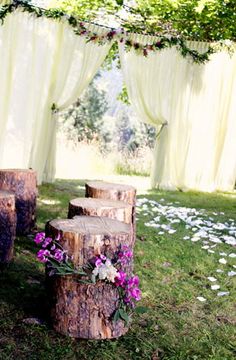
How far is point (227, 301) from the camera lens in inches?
116

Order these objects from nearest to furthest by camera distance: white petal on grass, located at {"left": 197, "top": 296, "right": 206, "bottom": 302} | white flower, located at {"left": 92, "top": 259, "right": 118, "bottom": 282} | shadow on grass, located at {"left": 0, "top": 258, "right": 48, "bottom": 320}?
white flower, located at {"left": 92, "top": 259, "right": 118, "bottom": 282} < shadow on grass, located at {"left": 0, "top": 258, "right": 48, "bottom": 320} < white petal on grass, located at {"left": 197, "top": 296, "right": 206, "bottom": 302}

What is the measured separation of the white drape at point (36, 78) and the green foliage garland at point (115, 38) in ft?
0.25

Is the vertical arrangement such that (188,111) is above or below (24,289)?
above

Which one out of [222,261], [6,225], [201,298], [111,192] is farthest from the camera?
[222,261]

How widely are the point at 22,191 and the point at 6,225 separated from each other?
84 cm

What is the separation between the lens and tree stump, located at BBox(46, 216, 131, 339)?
2.26m

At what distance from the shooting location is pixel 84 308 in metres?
2.26

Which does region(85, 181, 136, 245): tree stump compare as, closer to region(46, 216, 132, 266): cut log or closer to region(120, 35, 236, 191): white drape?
region(46, 216, 132, 266): cut log

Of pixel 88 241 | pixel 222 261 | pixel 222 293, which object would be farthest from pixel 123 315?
pixel 222 261

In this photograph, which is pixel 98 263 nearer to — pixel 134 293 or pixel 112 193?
pixel 134 293

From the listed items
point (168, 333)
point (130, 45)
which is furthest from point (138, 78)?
point (168, 333)

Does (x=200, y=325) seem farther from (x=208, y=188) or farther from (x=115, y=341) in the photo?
(x=208, y=188)

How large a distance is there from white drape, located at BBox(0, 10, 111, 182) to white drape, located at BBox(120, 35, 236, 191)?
839mm

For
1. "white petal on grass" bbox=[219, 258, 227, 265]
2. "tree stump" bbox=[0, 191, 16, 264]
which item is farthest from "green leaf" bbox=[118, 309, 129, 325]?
"white petal on grass" bbox=[219, 258, 227, 265]
